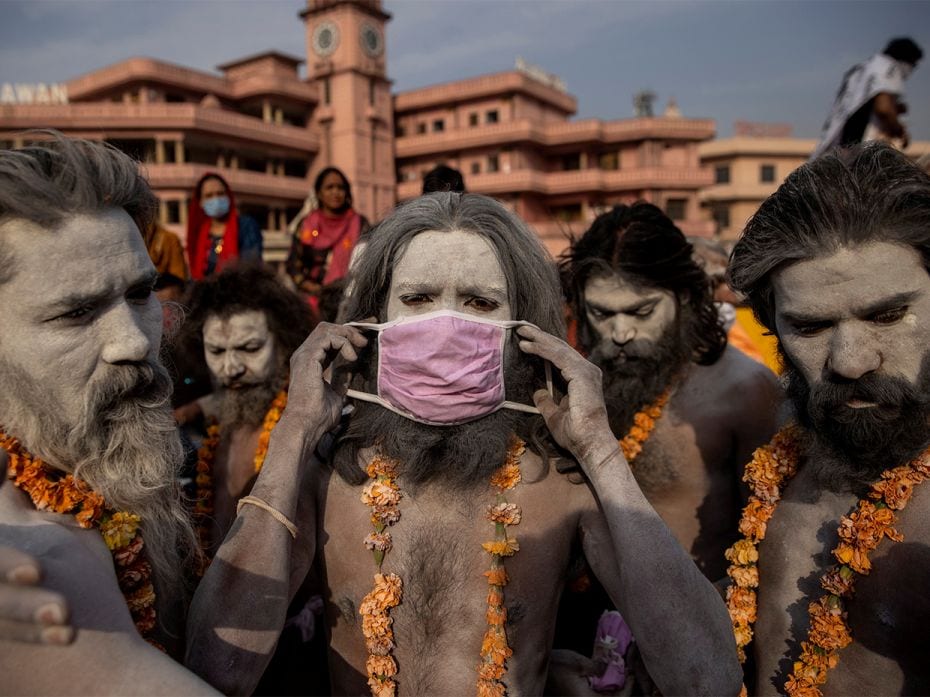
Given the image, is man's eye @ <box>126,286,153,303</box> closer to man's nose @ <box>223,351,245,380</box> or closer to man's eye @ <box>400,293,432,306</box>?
man's eye @ <box>400,293,432,306</box>

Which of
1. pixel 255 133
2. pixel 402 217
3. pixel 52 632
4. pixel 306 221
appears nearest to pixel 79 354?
pixel 52 632

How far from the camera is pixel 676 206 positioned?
35.1 metres

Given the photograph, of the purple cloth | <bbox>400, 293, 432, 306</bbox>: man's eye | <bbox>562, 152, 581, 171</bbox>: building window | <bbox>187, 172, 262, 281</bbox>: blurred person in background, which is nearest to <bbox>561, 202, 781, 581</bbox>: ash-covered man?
the purple cloth

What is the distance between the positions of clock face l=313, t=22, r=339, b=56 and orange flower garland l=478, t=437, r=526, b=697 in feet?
119

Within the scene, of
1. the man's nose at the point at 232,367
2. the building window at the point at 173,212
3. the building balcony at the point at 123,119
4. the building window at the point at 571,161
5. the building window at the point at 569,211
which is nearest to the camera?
the man's nose at the point at 232,367

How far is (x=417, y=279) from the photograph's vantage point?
244cm

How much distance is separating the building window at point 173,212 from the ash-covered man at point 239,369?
27.3 metres

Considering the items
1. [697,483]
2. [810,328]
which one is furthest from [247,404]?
[810,328]

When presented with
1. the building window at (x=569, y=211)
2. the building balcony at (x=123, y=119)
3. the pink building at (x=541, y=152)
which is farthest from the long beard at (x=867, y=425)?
the building window at (x=569, y=211)

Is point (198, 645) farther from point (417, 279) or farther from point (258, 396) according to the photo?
point (258, 396)

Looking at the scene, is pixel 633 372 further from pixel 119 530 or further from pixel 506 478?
pixel 119 530

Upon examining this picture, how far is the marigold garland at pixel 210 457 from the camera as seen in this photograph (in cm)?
398

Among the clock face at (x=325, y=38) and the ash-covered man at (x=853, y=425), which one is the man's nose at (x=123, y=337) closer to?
the ash-covered man at (x=853, y=425)

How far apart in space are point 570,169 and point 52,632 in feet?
126
